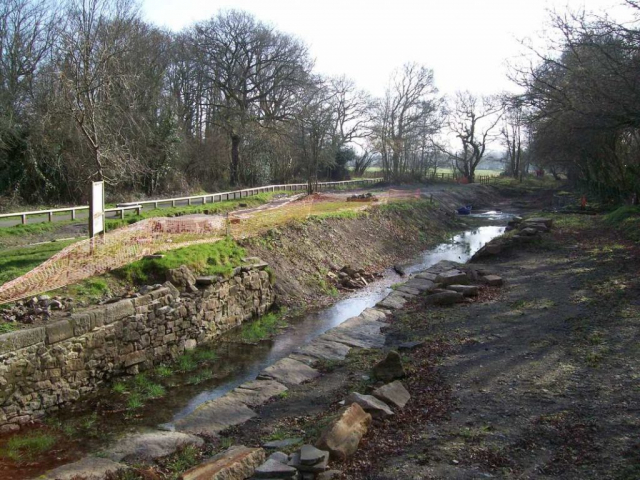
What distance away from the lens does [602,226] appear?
2327 cm

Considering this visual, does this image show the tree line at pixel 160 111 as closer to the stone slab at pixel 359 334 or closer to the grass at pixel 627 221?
the stone slab at pixel 359 334

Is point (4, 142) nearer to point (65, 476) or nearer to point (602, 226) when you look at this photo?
point (65, 476)

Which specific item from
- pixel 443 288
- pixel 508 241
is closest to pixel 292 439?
pixel 443 288

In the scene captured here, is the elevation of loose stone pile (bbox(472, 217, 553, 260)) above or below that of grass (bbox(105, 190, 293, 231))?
below

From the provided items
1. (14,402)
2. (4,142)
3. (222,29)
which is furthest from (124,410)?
(222,29)

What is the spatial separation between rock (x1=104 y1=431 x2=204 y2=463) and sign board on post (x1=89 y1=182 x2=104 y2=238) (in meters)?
5.95

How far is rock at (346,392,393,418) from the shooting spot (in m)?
6.36

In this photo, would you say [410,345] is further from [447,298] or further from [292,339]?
[292,339]

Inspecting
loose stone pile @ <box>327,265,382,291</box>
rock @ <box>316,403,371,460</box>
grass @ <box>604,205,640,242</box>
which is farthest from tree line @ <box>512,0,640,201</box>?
rock @ <box>316,403,371,460</box>

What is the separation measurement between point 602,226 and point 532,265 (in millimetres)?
9528

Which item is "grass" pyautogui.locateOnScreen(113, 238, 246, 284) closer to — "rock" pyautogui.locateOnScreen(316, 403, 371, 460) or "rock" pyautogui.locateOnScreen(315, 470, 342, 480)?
"rock" pyautogui.locateOnScreen(316, 403, 371, 460)

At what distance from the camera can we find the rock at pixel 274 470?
5090mm

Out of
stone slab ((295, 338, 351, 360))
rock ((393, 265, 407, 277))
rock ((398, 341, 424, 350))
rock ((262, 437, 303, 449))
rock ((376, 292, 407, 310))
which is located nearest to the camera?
rock ((262, 437, 303, 449))

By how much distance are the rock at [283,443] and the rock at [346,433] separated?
0.61 meters
